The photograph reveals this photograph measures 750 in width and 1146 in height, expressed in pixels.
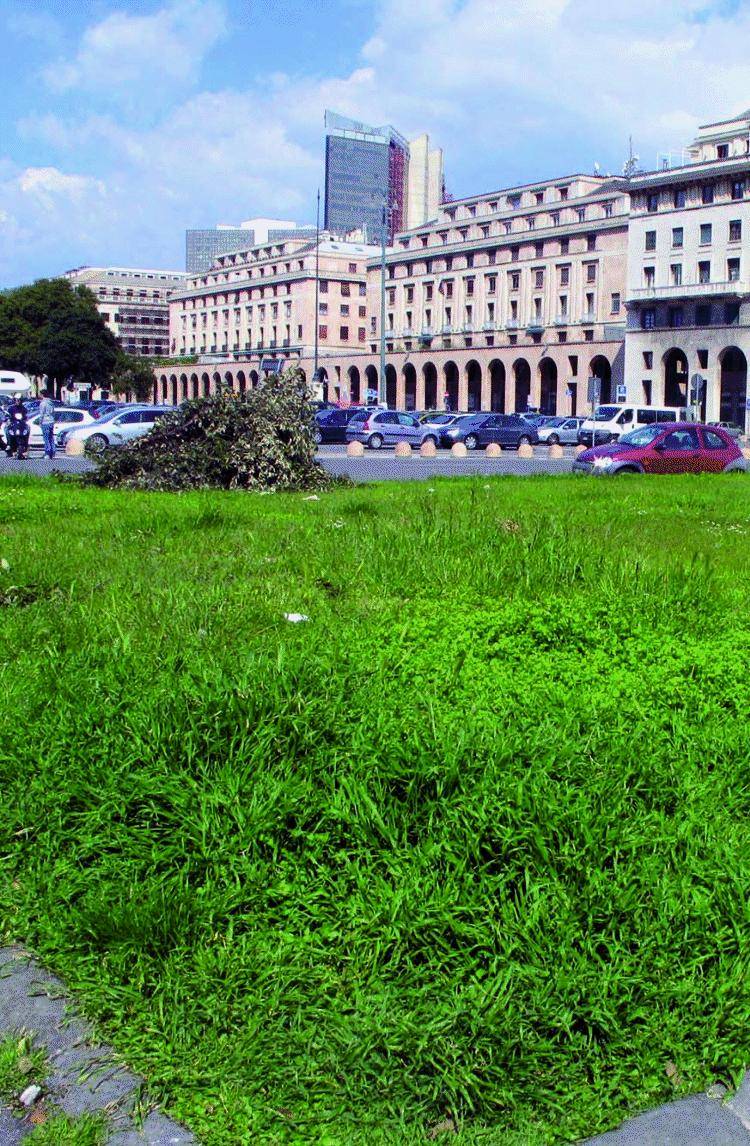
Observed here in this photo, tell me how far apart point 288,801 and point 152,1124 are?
3.08 feet

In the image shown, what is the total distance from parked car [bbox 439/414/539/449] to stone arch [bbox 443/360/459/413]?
57.8 metres

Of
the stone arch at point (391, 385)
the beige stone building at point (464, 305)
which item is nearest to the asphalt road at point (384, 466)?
the beige stone building at point (464, 305)

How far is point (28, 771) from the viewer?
350 centimetres

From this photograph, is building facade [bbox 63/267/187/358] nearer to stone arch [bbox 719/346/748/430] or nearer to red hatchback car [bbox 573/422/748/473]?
stone arch [bbox 719/346/748/430]

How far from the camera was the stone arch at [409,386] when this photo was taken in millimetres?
109562

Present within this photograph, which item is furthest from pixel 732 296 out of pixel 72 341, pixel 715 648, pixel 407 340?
pixel 715 648

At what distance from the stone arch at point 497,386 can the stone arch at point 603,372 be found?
1063 centimetres

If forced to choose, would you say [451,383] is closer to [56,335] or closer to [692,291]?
[692,291]

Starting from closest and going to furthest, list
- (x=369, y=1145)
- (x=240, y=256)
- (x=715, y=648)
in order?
(x=369, y=1145)
(x=715, y=648)
(x=240, y=256)

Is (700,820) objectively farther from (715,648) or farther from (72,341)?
(72,341)

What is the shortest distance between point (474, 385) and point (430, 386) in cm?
606

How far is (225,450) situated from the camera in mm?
13289

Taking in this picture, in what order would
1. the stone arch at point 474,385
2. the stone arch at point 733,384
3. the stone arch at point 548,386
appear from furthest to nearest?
the stone arch at point 474,385 < the stone arch at point 548,386 < the stone arch at point 733,384

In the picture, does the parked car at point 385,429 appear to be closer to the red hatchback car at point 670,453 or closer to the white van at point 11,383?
the red hatchback car at point 670,453
